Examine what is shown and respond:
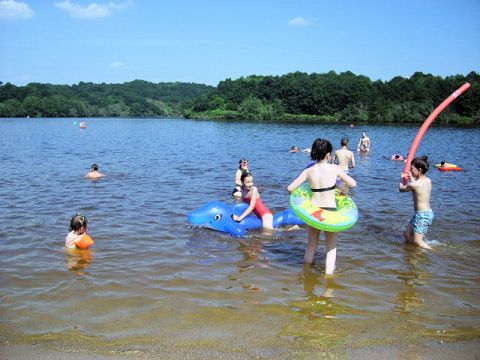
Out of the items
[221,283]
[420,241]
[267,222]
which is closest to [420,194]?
[420,241]

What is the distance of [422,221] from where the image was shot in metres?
7.07

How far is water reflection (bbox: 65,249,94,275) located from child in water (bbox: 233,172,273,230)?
252cm

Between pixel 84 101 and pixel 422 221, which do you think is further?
pixel 84 101

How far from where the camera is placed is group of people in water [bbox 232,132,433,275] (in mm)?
5445

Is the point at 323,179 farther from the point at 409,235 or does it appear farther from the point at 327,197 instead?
the point at 409,235

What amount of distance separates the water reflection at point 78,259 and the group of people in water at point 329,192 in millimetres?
2537

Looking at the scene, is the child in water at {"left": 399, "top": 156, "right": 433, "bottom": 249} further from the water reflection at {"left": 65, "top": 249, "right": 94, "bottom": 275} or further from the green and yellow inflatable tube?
the water reflection at {"left": 65, "top": 249, "right": 94, "bottom": 275}

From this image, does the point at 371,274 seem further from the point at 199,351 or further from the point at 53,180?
the point at 53,180

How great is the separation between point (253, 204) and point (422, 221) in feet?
8.96

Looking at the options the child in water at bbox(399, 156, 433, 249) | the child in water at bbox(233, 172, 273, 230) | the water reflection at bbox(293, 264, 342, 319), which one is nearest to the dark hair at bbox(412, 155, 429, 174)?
the child in water at bbox(399, 156, 433, 249)

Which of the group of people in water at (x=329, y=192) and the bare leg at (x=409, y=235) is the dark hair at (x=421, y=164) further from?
the bare leg at (x=409, y=235)

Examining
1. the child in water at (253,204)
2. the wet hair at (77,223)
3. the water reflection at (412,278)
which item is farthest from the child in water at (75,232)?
the water reflection at (412,278)

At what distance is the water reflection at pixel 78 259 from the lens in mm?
6109

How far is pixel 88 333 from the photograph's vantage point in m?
4.27
